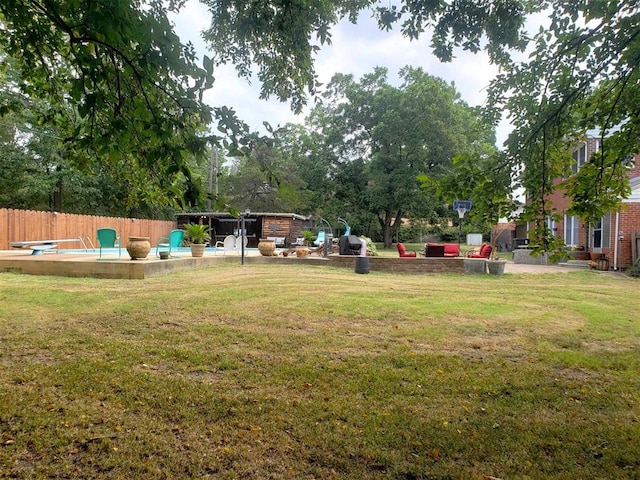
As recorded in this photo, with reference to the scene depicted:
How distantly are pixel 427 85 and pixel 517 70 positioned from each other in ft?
81.4

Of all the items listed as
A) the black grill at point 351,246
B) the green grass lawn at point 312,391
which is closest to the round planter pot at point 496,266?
the black grill at point 351,246

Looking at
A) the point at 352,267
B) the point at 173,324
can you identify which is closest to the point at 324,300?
the point at 173,324

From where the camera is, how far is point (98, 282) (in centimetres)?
768

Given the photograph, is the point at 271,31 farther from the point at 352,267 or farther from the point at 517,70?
the point at 352,267

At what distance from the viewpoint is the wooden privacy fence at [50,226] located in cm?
1450

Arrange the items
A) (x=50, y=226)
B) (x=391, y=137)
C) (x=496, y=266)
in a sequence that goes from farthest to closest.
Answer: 1. (x=391, y=137)
2. (x=50, y=226)
3. (x=496, y=266)

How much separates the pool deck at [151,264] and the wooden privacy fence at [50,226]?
Result: 18.9 feet

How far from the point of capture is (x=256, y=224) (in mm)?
Answer: 25047

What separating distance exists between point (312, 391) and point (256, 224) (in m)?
22.7

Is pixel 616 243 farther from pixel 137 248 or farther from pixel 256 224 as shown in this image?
pixel 256 224

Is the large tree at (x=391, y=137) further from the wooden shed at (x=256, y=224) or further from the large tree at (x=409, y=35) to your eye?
the large tree at (x=409, y=35)

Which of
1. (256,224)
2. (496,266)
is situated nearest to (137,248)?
(496,266)

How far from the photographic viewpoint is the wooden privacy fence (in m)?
14.5

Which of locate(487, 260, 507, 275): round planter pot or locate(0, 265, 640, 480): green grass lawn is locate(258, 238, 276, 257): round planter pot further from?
locate(0, 265, 640, 480): green grass lawn
